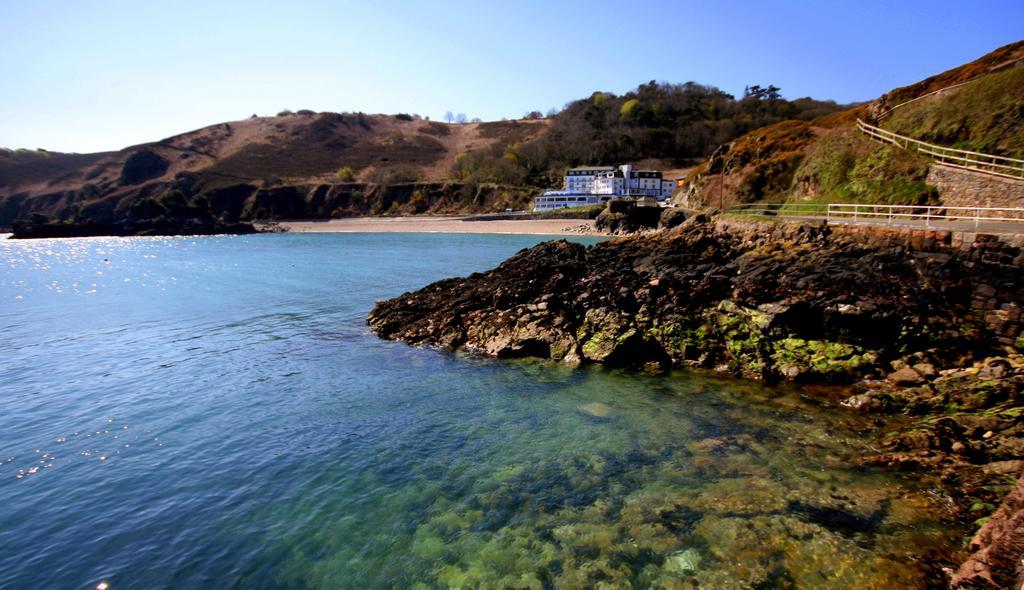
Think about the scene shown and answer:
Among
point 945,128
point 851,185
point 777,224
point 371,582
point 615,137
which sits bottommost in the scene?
point 371,582

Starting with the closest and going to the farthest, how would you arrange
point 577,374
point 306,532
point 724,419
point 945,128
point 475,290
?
point 306,532, point 724,419, point 577,374, point 475,290, point 945,128

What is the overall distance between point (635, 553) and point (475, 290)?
1732 centimetres

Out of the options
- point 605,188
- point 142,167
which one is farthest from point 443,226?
point 142,167

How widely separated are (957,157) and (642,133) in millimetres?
127725

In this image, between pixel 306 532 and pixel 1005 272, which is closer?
pixel 306 532

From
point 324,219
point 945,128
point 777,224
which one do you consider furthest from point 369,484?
point 324,219

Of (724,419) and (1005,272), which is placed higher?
(1005,272)

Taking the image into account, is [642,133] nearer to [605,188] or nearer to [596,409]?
[605,188]

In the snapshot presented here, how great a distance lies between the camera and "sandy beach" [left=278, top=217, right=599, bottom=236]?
82.7 m

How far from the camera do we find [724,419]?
40.5ft

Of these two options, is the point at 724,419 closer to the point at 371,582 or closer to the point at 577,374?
the point at 577,374

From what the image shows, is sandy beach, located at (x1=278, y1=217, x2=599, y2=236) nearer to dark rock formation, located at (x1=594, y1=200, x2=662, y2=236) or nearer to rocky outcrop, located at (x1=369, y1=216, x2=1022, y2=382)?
dark rock formation, located at (x1=594, y1=200, x2=662, y2=236)

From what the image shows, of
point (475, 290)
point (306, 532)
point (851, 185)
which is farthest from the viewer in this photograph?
point (851, 185)

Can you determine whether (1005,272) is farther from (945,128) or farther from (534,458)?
(945,128)
